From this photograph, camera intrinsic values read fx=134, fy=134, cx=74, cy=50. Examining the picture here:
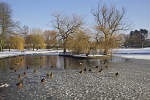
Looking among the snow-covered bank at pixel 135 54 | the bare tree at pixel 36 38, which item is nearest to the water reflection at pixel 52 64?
the snow-covered bank at pixel 135 54

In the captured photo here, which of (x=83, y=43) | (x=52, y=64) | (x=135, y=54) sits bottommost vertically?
(x=52, y=64)

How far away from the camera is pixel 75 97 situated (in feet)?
18.2

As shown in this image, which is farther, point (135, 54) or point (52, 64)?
point (135, 54)

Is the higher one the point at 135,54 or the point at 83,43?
the point at 83,43

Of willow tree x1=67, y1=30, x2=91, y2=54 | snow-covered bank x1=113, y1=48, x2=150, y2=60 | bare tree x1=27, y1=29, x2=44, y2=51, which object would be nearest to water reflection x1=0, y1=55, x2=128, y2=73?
willow tree x1=67, y1=30, x2=91, y2=54

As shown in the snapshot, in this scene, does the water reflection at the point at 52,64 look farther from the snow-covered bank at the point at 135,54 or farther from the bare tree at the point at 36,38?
the bare tree at the point at 36,38

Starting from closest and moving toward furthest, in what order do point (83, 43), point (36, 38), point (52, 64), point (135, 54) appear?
point (52, 64)
point (83, 43)
point (135, 54)
point (36, 38)

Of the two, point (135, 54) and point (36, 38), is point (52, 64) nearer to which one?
point (135, 54)

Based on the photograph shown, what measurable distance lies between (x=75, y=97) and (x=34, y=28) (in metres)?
59.3

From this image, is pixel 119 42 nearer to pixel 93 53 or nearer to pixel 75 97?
pixel 93 53

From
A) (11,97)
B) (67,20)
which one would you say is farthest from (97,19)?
(11,97)

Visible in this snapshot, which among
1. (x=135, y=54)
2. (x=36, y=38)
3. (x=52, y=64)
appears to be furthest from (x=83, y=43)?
(x=36, y=38)

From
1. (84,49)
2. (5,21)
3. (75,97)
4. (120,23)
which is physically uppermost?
(5,21)

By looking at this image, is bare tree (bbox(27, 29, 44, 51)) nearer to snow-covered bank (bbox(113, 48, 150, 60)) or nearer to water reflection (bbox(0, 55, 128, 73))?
snow-covered bank (bbox(113, 48, 150, 60))
